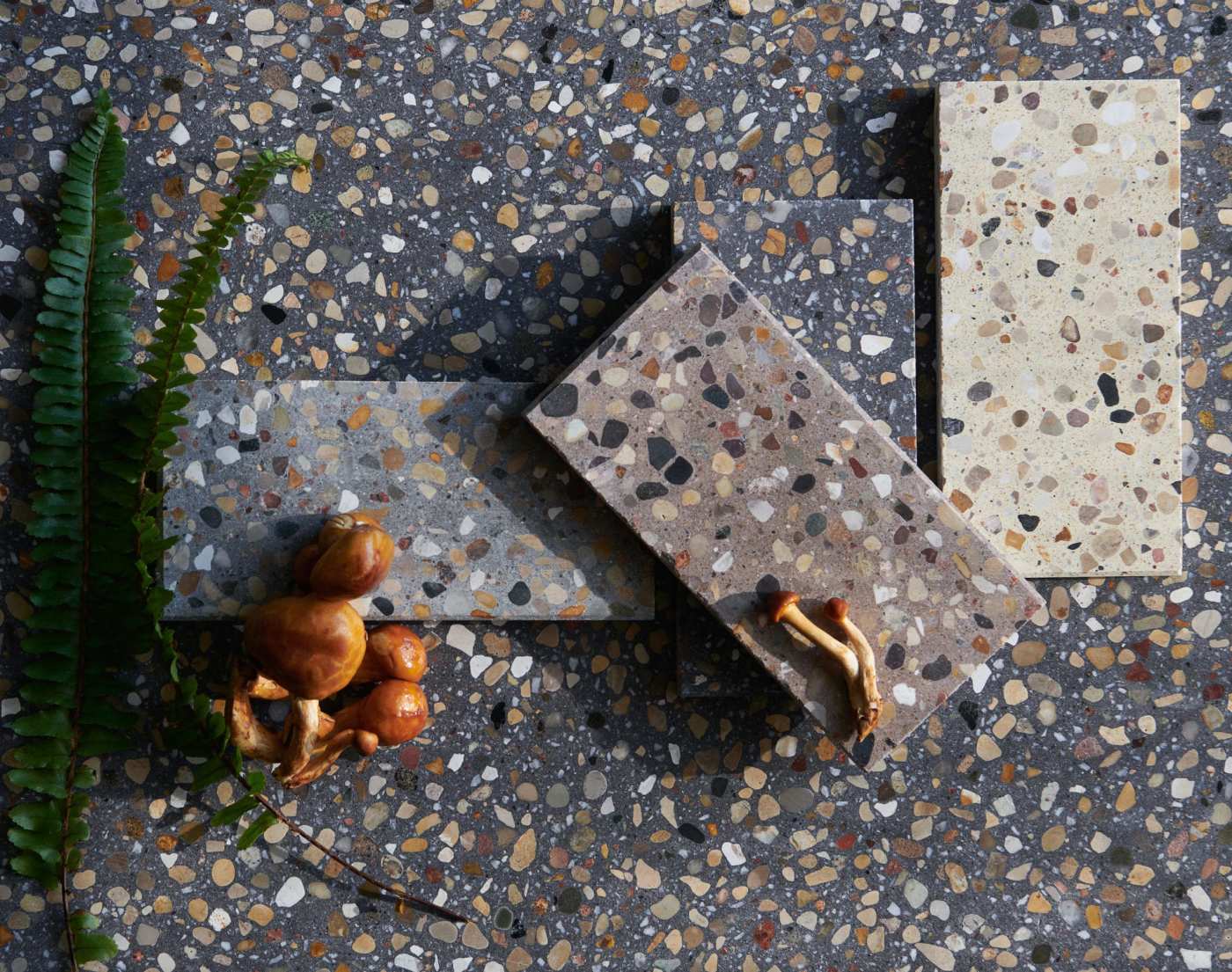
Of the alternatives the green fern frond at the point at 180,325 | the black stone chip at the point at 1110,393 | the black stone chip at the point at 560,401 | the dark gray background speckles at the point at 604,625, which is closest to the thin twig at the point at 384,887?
the dark gray background speckles at the point at 604,625

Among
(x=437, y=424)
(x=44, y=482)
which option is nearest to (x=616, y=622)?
(x=437, y=424)

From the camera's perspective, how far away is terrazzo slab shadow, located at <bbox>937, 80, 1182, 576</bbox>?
3.40ft

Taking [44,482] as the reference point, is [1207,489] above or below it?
below

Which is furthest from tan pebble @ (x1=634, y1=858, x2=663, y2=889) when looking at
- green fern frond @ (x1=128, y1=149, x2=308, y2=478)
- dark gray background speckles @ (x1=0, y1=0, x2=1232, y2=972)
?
green fern frond @ (x1=128, y1=149, x2=308, y2=478)

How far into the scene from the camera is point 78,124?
1048 mm

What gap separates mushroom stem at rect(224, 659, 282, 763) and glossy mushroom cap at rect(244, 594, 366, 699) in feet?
0.19

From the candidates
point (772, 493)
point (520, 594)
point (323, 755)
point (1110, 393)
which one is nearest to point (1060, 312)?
point (1110, 393)

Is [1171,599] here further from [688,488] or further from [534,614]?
[534,614]

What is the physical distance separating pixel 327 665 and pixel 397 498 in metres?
0.17

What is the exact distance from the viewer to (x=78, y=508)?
1.01 meters

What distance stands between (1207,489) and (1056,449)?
6.5 inches

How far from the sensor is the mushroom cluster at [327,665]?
0.94 metres

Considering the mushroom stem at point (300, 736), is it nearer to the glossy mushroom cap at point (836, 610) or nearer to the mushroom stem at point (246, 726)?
the mushroom stem at point (246, 726)

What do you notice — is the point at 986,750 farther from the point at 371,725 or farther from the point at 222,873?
the point at 222,873
